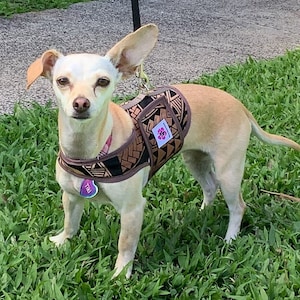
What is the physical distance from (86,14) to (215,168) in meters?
5.93

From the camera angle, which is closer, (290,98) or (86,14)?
(290,98)

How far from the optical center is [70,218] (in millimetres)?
3699

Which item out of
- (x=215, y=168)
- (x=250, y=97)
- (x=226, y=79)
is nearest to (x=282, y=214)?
(x=215, y=168)

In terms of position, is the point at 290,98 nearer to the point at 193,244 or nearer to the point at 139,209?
the point at 193,244

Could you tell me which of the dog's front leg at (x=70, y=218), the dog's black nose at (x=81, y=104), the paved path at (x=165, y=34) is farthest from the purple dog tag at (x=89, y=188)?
the paved path at (x=165, y=34)

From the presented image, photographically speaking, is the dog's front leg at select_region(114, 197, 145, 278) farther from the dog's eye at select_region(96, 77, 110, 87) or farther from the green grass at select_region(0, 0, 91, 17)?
the green grass at select_region(0, 0, 91, 17)

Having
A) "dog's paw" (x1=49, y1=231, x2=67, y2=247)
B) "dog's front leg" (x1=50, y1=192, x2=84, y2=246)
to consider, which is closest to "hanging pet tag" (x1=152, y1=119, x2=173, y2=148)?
"dog's front leg" (x1=50, y1=192, x2=84, y2=246)

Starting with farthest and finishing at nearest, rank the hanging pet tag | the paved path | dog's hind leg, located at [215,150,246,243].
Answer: the paved path < dog's hind leg, located at [215,150,246,243] < the hanging pet tag

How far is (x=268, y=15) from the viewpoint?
32.0 feet

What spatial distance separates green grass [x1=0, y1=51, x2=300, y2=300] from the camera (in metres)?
3.36

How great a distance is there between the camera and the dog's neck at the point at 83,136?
3164mm

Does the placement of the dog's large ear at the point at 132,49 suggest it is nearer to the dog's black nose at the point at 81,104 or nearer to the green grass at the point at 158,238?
the dog's black nose at the point at 81,104

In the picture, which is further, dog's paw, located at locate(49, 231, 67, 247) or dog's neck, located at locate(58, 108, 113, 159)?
dog's paw, located at locate(49, 231, 67, 247)

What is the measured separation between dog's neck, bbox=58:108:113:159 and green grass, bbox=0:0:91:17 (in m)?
6.16
